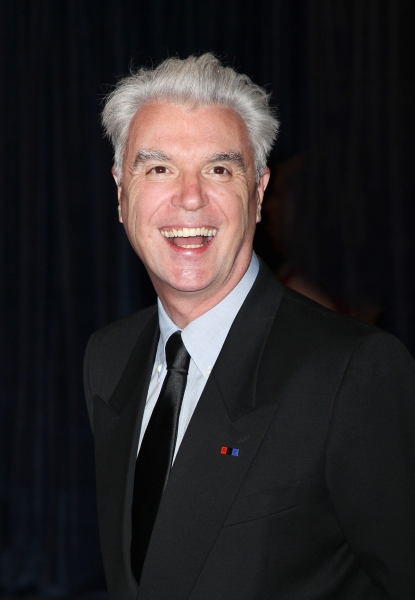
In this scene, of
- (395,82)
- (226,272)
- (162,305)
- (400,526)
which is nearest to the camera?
(400,526)

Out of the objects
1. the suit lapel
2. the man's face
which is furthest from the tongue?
the suit lapel

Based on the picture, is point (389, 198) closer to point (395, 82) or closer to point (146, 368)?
point (395, 82)

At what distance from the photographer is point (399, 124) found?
3293 mm

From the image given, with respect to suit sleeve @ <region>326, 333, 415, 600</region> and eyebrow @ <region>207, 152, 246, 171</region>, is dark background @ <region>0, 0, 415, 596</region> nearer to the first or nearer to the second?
eyebrow @ <region>207, 152, 246, 171</region>

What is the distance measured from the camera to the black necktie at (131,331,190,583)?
47.6 inches

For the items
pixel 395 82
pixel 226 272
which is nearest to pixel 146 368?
pixel 226 272

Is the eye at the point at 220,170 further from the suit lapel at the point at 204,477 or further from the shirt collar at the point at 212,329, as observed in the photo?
the suit lapel at the point at 204,477

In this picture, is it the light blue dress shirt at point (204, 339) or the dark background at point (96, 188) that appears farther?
the dark background at point (96, 188)

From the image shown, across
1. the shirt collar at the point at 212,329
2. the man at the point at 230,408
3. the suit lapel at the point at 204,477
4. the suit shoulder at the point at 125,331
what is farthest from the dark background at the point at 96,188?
the suit lapel at the point at 204,477

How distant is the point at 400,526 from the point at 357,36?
9.06 ft

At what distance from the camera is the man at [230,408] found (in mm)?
1098

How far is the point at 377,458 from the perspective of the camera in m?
1.09

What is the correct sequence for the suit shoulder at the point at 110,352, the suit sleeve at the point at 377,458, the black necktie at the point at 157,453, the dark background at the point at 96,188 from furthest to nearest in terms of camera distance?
the dark background at the point at 96,188, the suit shoulder at the point at 110,352, the black necktie at the point at 157,453, the suit sleeve at the point at 377,458

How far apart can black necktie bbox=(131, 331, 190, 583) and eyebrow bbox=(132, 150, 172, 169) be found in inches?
12.8
